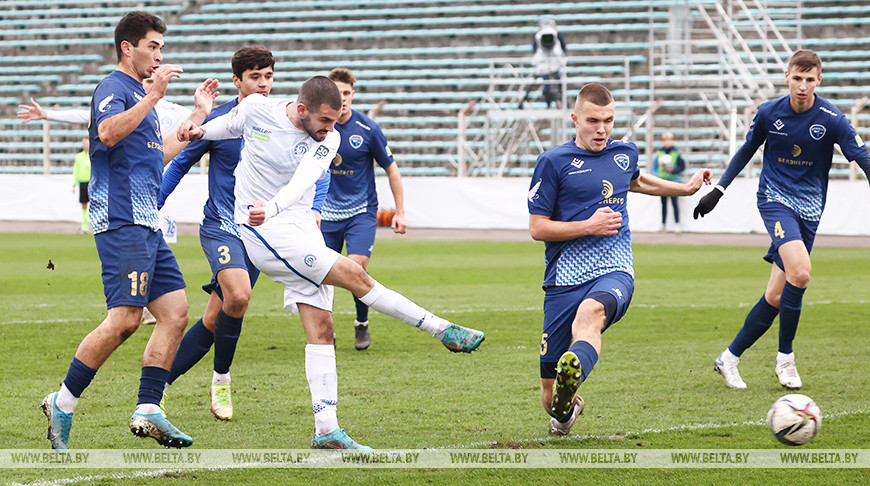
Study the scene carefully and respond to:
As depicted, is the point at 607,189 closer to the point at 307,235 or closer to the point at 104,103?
the point at 307,235

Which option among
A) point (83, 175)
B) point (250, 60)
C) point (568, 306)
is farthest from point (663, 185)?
point (83, 175)

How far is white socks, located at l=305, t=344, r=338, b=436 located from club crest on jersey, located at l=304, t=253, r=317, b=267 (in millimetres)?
406

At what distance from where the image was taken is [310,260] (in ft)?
16.9

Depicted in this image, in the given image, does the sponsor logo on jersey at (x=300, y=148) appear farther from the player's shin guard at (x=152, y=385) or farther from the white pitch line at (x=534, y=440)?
the white pitch line at (x=534, y=440)

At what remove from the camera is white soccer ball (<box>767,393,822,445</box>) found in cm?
482

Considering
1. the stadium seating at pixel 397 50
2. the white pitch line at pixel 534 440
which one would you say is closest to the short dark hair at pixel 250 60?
the white pitch line at pixel 534 440

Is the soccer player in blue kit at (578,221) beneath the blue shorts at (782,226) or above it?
above

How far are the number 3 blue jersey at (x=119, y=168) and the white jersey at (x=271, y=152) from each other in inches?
19.1

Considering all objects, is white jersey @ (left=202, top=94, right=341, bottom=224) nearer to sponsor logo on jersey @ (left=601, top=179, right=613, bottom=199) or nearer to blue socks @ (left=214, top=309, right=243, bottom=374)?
blue socks @ (left=214, top=309, right=243, bottom=374)

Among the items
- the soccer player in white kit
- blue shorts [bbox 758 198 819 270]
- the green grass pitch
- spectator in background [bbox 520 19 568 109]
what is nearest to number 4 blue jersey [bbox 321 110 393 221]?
the green grass pitch

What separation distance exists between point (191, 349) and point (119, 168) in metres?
1.61

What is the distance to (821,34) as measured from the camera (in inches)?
1029

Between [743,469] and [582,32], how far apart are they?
23.9 metres

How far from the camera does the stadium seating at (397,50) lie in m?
25.8
